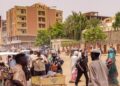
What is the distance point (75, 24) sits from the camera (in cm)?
9200

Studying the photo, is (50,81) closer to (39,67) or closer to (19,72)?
(39,67)

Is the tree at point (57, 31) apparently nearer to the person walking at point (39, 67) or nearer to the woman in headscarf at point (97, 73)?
the person walking at point (39, 67)

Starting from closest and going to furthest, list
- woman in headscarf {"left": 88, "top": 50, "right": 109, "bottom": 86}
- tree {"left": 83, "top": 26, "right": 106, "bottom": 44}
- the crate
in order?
woman in headscarf {"left": 88, "top": 50, "right": 109, "bottom": 86} < the crate < tree {"left": 83, "top": 26, "right": 106, "bottom": 44}

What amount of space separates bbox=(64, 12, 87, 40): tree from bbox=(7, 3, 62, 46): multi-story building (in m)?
32.7

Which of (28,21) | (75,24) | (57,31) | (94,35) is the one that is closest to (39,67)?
(94,35)

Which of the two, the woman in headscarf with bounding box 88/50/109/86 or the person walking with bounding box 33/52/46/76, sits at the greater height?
the woman in headscarf with bounding box 88/50/109/86

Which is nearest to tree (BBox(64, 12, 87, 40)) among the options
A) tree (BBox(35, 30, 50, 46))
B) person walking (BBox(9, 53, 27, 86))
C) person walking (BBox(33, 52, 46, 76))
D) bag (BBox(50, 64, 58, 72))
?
tree (BBox(35, 30, 50, 46))

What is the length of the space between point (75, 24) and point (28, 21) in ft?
134

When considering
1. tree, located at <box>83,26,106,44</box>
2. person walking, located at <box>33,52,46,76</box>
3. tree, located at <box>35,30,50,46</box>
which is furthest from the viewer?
tree, located at <box>35,30,50,46</box>

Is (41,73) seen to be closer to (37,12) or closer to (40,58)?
(40,58)

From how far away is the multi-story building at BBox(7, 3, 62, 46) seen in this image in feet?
420

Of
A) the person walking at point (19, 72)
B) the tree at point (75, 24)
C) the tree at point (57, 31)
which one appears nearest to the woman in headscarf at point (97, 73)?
the person walking at point (19, 72)

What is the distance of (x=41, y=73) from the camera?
15523 millimetres

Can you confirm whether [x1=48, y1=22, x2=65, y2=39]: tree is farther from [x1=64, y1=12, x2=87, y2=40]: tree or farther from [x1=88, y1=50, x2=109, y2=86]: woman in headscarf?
[x1=88, y1=50, x2=109, y2=86]: woman in headscarf
